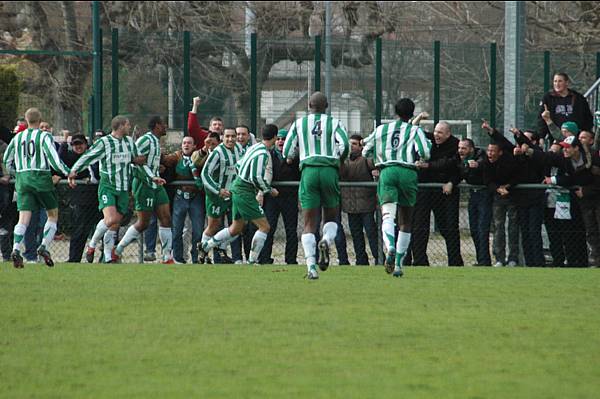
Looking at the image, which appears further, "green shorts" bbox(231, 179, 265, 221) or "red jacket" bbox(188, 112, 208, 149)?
"red jacket" bbox(188, 112, 208, 149)

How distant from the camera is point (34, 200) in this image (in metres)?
17.2

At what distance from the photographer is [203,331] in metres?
10.4

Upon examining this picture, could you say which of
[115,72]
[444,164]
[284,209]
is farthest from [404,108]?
[115,72]

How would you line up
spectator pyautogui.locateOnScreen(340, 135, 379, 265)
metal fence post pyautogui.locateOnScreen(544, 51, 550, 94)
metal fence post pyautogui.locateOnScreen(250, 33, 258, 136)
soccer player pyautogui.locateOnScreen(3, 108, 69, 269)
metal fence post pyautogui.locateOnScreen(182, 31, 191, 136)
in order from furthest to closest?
metal fence post pyautogui.locateOnScreen(544, 51, 550, 94), metal fence post pyautogui.locateOnScreen(250, 33, 258, 136), metal fence post pyautogui.locateOnScreen(182, 31, 191, 136), spectator pyautogui.locateOnScreen(340, 135, 379, 265), soccer player pyautogui.locateOnScreen(3, 108, 69, 269)

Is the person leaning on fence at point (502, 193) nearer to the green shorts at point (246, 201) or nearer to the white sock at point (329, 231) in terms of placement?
the green shorts at point (246, 201)

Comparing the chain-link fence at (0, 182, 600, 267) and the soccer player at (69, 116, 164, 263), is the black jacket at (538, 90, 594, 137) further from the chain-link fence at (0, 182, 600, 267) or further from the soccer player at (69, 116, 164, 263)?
the soccer player at (69, 116, 164, 263)

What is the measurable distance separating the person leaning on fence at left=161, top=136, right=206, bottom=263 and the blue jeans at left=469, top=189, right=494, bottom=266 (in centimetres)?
383

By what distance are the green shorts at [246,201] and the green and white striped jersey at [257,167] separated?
0.11 metres

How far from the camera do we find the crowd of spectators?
1842cm

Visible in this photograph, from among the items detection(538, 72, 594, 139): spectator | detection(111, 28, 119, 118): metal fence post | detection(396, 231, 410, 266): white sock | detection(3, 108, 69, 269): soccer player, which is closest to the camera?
detection(396, 231, 410, 266): white sock

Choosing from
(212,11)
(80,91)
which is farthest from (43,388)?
(212,11)

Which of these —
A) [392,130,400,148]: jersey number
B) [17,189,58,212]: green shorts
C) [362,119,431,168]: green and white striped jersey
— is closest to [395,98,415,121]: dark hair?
[362,119,431,168]: green and white striped jersey

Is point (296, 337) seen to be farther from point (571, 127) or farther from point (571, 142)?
point (571, 127)

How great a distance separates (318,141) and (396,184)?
3.54 feet
